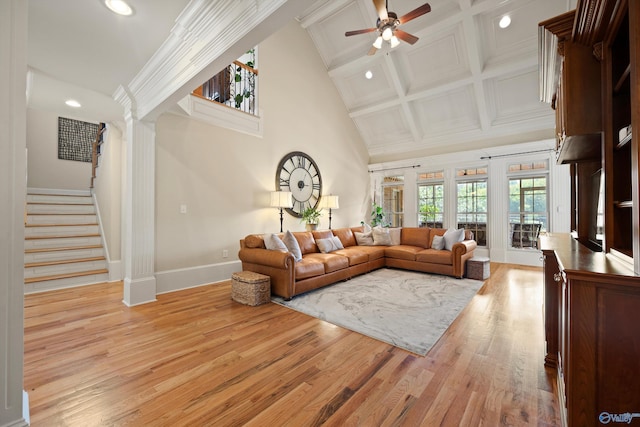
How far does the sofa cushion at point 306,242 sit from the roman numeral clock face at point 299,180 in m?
1.04

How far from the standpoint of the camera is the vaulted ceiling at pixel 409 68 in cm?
243

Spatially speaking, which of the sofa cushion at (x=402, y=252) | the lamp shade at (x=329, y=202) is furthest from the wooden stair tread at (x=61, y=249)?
the sofa cushion at (x=402, y=252)

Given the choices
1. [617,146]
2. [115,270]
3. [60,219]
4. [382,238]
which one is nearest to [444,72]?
[382,238]

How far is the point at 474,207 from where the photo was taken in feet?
21.0

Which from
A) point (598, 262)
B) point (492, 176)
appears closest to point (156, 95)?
point (598, 262)

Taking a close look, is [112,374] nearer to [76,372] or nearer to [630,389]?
[76,372]

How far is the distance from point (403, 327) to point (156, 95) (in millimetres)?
3530

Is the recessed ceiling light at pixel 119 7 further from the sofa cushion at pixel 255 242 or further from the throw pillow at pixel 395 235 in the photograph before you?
the throw pillow at pixel 395 235

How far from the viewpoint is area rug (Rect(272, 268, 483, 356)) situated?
2494mm

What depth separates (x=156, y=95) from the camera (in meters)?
2.88

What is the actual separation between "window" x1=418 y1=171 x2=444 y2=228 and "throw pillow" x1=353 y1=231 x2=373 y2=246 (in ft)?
7.37

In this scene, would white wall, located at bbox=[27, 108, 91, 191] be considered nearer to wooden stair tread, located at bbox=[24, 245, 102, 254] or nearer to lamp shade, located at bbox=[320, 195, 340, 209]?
wooden stair tread, located at bbox=[24, 245, 102, 254]

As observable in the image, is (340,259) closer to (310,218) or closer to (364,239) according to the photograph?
(364,239)

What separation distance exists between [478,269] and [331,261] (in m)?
2.47
